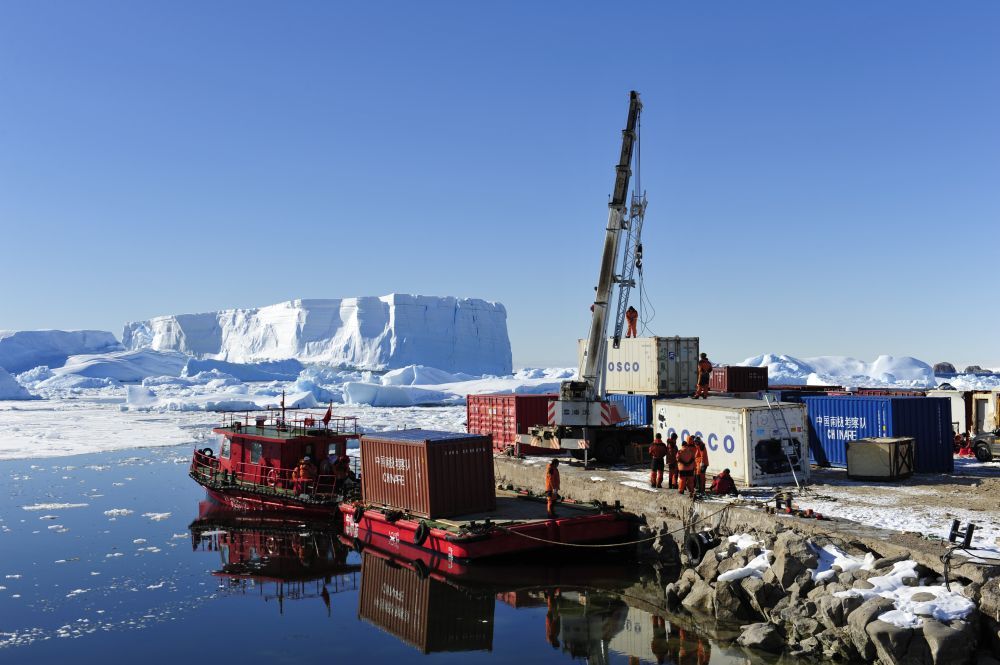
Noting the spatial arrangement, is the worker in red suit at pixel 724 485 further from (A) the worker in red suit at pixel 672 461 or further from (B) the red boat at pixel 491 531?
(B) the red boat at pixel 491 531

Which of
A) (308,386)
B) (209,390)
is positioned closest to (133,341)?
(209,390)

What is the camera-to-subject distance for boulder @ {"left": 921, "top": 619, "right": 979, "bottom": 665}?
10188mm

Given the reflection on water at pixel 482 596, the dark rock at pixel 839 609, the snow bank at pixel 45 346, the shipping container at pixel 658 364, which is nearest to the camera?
the dark rock at pixel 839 609

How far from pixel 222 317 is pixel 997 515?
120783 millimetres

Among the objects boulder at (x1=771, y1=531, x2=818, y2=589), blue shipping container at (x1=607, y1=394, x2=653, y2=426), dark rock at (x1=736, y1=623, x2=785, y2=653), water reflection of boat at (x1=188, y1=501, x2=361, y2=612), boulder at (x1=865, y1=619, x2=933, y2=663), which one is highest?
blue shipping container at (x1=607, y1=394, x2=653, y2=426)

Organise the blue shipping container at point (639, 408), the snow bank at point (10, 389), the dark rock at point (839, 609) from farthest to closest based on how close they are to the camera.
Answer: the snow bank at point (10, 389) → the blue shipping container at point (639, 408) → the dark rock at point (839, 609)

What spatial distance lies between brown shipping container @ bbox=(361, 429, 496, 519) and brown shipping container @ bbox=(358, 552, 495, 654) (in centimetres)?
164

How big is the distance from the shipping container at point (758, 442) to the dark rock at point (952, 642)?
816 cm

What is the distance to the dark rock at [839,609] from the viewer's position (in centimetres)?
1153

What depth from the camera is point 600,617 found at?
14.4 meters

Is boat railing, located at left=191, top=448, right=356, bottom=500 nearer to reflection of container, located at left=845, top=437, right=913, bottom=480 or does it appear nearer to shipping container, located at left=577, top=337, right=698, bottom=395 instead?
shipping container, located at left=577, top=337, right=698, bottom=395

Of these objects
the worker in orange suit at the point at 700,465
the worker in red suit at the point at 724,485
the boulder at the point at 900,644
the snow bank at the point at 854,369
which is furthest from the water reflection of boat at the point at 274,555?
the snow bank at the point at 854,369

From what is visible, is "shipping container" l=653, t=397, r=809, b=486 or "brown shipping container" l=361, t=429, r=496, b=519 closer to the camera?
"brown shipping container" l=361, t=429, r=496, b=519

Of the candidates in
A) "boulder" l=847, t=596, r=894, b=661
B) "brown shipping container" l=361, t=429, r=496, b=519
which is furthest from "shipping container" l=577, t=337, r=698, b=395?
"boulder" l=847, t=596, r=894, b=661
